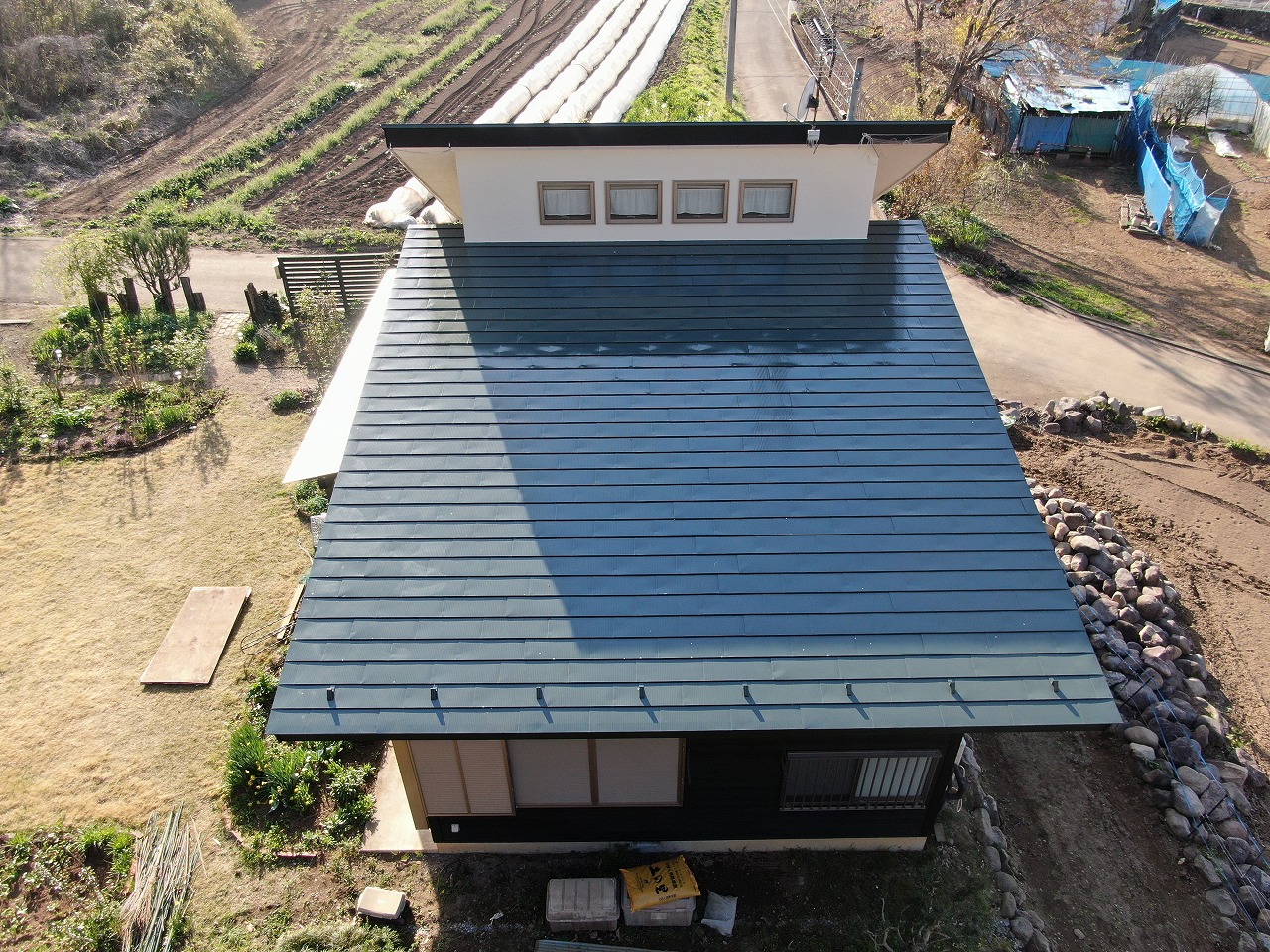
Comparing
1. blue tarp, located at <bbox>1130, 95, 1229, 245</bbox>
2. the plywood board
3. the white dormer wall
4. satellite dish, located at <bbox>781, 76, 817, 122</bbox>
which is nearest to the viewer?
the white dormer wall

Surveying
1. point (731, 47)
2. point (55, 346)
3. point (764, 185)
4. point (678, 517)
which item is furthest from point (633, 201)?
point (731, 47)

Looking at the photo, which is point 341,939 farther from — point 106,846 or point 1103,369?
point 1103,369

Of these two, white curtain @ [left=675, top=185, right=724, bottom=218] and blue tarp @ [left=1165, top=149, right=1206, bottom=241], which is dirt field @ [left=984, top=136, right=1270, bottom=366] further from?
white curtain @ [left=675, top=185, right=724, bottom=218]

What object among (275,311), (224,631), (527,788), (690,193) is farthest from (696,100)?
(527,788)

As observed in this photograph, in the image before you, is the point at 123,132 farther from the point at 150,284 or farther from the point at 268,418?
the point at 268,418

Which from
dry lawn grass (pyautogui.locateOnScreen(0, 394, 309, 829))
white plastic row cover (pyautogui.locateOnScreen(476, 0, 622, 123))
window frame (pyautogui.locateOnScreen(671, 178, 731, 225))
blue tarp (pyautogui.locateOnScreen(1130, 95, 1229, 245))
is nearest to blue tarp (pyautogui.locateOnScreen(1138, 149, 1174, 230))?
blue tarp (pyautogui.locateOnScreen(1130, 95, 1229, 245))

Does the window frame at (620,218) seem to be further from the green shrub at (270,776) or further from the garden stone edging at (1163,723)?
the green shrub at (270,776)

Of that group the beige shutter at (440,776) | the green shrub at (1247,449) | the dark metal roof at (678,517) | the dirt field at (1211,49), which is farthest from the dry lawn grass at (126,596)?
the dirt field at (1211,49)
